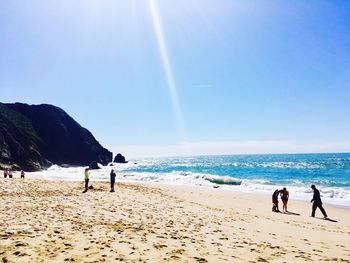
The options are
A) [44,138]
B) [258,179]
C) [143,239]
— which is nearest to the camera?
[143,239]

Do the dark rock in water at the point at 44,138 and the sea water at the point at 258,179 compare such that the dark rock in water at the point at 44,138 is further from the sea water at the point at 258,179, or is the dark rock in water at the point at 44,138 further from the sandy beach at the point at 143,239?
the sandy beach at the point at 143,239

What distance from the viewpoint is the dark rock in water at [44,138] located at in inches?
3127

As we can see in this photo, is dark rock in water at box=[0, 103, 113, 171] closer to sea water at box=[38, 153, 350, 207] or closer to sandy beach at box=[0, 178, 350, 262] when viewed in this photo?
sea water at box=[38, 153, 350, 207]

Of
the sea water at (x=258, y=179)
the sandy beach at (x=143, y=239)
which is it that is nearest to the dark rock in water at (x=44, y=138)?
the sea water at (x=258, y=179)

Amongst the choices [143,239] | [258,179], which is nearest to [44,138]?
[258,179]

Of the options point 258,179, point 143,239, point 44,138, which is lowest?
point 258,179

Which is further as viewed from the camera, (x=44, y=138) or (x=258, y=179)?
(x=44, y=138)

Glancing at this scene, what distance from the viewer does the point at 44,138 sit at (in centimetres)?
10431

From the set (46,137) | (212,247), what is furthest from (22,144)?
(212,247)

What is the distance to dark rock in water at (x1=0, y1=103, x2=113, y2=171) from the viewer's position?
261 ft

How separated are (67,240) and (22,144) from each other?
8325 centimetres

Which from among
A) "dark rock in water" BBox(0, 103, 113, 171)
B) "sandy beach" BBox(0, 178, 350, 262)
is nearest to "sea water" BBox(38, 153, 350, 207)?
"dark rock in water" BBox(0, 103, 113, 171)

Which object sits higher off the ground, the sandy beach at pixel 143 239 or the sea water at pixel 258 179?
the sandy beach at pixel 143 239

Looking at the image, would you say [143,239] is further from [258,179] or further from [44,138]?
[44,138]
